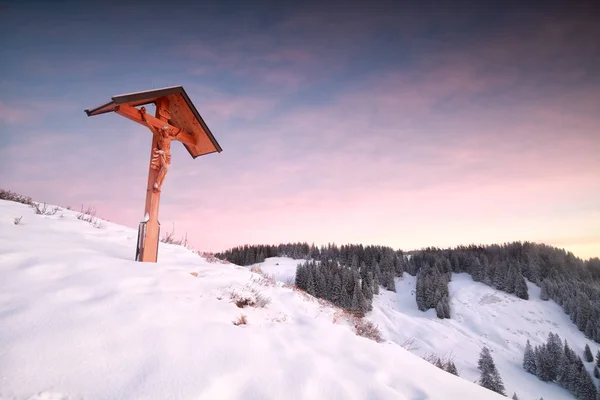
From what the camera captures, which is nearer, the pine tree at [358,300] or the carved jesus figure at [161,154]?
the carved jesus figure at [161,154]

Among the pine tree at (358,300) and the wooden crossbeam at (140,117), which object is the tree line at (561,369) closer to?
the pine tree at (358,300)

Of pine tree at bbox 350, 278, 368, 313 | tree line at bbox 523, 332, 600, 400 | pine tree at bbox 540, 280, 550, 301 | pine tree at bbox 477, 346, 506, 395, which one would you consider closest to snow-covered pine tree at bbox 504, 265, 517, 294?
pine tree at bbox 540, 280, 550, 301

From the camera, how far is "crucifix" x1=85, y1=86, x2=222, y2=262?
571 centimetres

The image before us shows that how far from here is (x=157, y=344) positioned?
115 inches

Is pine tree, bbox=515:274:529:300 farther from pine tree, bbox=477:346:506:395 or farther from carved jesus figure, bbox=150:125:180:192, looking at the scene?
carved jesus figure, bbox=150:125:180:192

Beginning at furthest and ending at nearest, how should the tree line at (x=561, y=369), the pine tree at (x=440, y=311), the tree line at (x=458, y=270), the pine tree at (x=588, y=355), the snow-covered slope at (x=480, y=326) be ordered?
1. the pine tree at (x=440, y=311)
2. the tree line at (x=458, y=270)
3. the pine tree at (x=588, y=355)
4. the snow-covered slope at (x=480, y=326)
5. the tree line at (x=561, y=369)

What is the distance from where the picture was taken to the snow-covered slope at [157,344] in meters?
2.41

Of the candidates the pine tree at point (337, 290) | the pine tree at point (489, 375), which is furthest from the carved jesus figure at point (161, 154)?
the pine tree at point (337, 290)

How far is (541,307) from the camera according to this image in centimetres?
9119

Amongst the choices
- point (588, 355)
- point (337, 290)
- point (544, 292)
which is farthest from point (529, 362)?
point (544, 292)

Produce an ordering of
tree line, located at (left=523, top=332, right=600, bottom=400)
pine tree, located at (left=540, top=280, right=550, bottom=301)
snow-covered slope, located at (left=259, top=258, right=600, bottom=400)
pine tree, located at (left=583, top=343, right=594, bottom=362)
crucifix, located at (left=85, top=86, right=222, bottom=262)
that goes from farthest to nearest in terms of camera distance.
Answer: pine tree, located at (left=540, top=280, right=550, bottom=301), pine tree, located at (left=583, top=343, right=594, bottom=362), snow-covered slope, located at (left=259, top=258, right=600, bottom=400), tree line, located at (left=523, top=332, right=600, bottom=400), crucifix, located at (left=85, top=86, right=222, bottom=262)

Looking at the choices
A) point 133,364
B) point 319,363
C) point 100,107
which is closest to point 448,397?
point 319,363

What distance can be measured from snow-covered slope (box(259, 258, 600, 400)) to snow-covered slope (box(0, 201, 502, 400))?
49294 millimetres

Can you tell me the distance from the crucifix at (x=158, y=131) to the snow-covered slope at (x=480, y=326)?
47.3 metres
